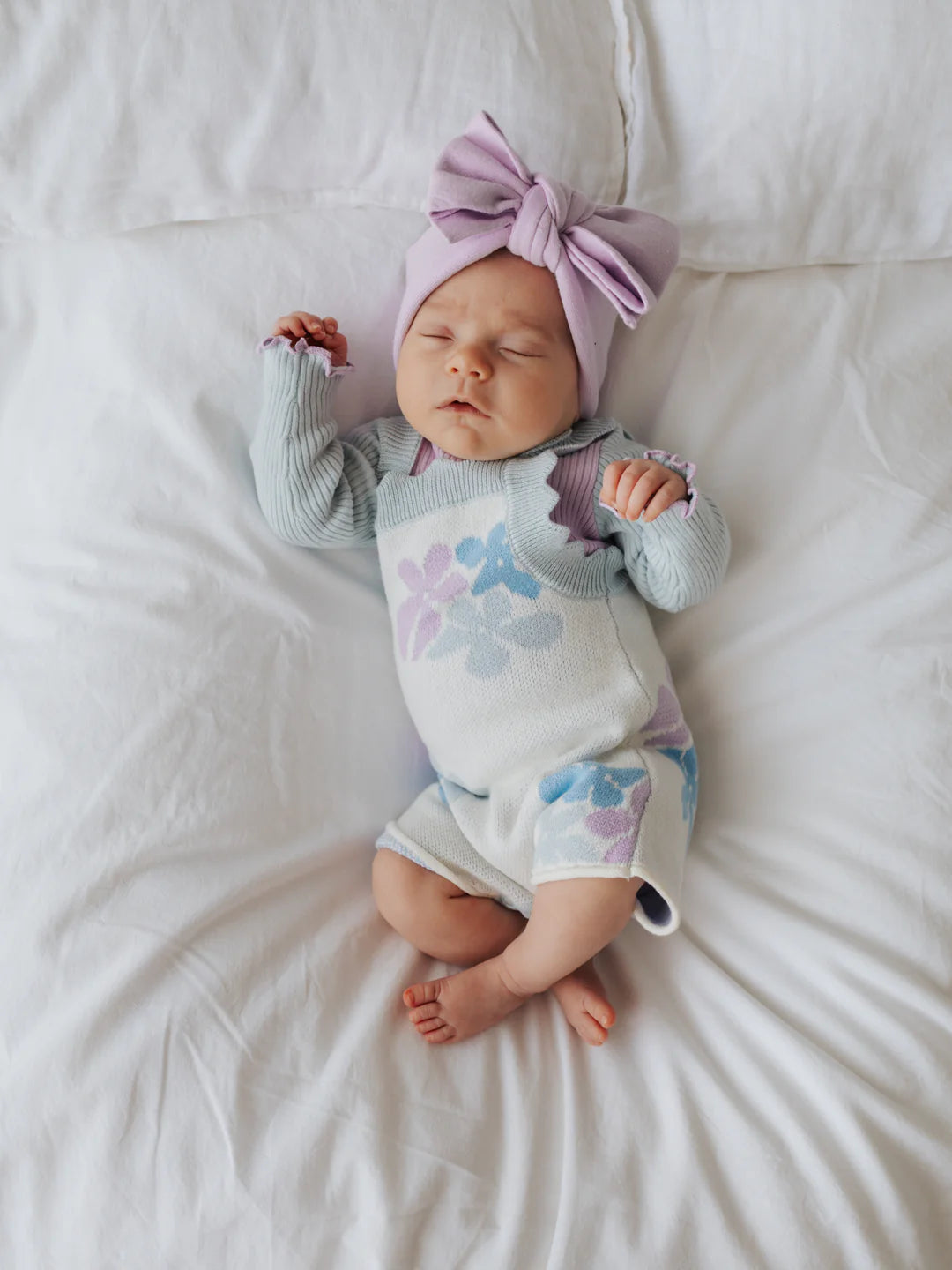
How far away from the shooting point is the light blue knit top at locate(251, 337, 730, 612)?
1099 mm

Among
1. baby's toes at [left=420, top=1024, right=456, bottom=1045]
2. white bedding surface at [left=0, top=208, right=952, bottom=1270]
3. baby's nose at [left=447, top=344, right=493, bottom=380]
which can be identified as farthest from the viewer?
baby's nose at [left=447, top=344, right=493, bottom=380]

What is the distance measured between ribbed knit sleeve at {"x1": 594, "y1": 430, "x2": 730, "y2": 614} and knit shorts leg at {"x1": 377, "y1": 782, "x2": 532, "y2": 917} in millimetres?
335

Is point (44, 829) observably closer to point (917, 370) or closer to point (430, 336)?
point (430, 336)

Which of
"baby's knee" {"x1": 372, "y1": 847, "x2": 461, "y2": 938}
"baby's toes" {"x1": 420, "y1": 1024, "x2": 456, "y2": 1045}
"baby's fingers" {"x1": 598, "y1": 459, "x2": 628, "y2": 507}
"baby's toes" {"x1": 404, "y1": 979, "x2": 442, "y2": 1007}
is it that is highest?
"baby's fingers" {"x1": 598, "y1": 459, "x2": 628, "y2": 507}

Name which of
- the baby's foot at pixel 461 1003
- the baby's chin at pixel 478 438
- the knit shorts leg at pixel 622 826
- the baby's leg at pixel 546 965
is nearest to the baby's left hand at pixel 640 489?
the baby's chin at pixel 478 438

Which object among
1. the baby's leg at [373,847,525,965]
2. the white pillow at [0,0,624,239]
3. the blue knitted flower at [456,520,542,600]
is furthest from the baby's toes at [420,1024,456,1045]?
the white pillow at [0,0,624,239]

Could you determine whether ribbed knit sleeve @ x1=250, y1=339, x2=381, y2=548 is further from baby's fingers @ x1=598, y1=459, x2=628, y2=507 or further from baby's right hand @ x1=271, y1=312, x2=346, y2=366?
baby's fingers @ x1=598, y1=459, x2=628, y2=507

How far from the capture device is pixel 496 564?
112cm

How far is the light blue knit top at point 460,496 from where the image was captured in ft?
3.60

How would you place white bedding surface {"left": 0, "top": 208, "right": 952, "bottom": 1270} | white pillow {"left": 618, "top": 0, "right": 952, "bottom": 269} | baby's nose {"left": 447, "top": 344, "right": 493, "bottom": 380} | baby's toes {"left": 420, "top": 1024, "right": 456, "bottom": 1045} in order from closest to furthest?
1. white bedding surface {"left": 0, "top": 208, "right": 952, "bottom": 1270}
2. baby's toes {"left": 420, "top": 1024, "right": 456, "bottom": 1045}
3. baby's nose {"left": 447, "top": 344, "right": 493, "bottom": 380}
4. white pillow {"left": 618, "top": 0, "right": 952, "bottom": 269}

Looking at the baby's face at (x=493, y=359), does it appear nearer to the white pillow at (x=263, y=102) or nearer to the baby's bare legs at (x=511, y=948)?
the white pillow at (x=263, y=102)

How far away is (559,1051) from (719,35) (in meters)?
1.18

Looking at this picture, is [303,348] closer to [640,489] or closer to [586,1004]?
[640,489]

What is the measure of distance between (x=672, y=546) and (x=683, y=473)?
8cm
